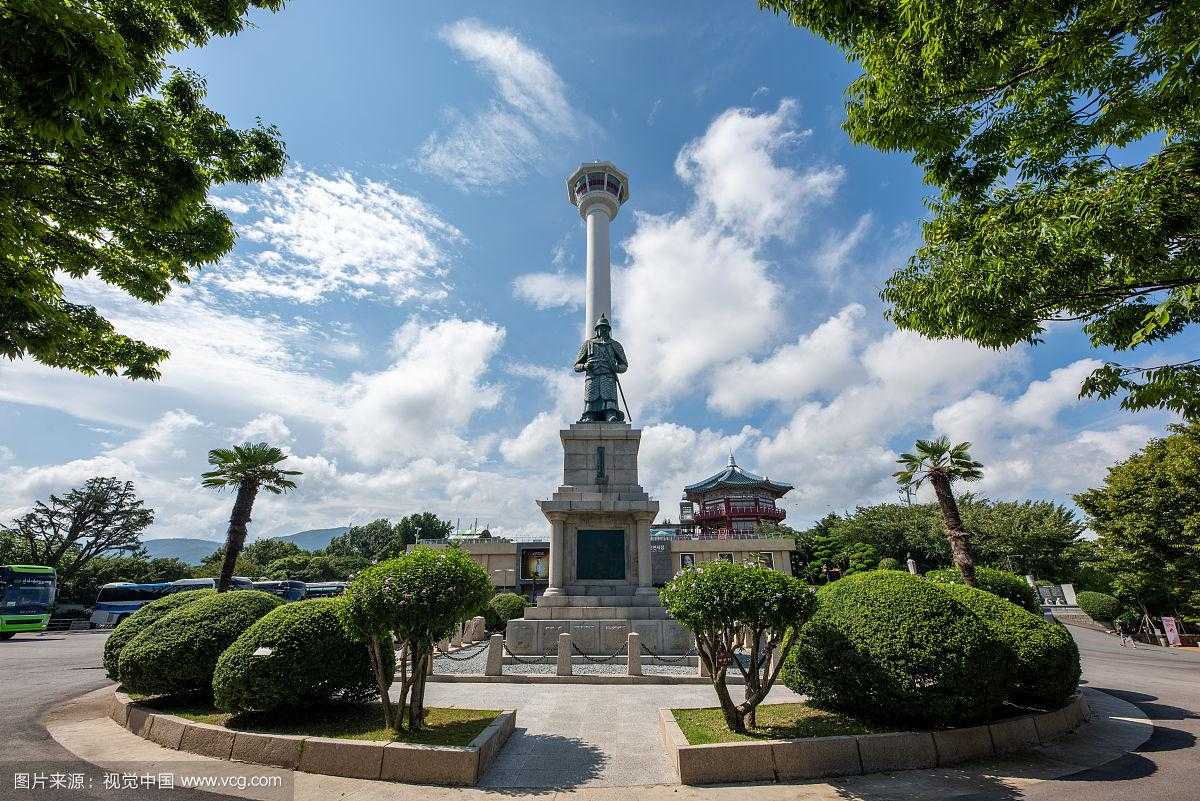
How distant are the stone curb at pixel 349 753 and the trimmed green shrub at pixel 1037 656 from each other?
7993 mm

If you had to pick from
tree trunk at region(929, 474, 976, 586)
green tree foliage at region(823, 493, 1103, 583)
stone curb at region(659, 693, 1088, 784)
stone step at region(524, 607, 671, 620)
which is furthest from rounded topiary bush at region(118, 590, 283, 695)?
green tree foliage at region(823, 493, 1103, 583)

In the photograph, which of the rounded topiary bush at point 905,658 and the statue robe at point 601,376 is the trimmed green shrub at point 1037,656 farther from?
the statue robe at point 601,376

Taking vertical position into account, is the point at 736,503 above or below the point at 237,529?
above

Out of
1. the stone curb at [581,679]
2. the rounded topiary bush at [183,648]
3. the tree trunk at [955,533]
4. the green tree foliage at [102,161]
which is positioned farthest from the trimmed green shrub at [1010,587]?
the green tree foliage at [102,161]

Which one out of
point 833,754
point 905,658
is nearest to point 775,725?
point 833,754

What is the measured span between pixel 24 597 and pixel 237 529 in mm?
17506

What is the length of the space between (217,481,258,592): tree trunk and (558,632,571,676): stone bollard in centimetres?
1482

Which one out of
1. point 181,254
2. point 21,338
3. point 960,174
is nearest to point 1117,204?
point 960,174

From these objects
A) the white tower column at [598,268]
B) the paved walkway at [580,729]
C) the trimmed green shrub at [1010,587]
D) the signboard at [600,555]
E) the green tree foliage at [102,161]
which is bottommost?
the paved walkway at [580,729]

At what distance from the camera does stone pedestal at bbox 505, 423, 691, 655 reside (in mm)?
17328

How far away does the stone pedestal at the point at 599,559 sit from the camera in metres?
17.3

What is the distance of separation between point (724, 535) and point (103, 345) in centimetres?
5766

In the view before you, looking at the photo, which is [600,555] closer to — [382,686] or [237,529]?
[382,686]

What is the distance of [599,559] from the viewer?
2011 cm
